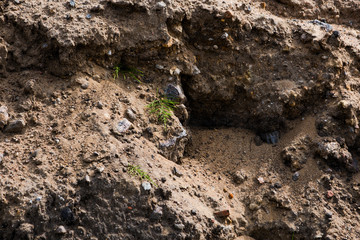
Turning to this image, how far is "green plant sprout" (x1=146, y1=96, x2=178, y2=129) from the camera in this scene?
3.95 metres

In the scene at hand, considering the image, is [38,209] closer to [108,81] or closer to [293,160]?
[108,81]

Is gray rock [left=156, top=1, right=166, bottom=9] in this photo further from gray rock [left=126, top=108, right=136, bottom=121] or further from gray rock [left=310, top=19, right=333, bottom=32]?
gray rock [left=310, top=19, right=333, bottom=32]

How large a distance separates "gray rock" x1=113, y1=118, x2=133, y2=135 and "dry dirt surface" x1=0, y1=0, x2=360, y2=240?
0.05ft

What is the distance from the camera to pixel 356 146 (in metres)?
4.27

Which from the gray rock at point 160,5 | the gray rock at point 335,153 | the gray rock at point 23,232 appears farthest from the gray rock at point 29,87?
the gray rock at point 335,153

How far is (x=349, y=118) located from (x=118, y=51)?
7.68 feet

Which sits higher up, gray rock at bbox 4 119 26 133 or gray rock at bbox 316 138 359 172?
gray rock at bbox 316 138 359 172

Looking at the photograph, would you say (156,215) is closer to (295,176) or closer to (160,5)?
(295,176)

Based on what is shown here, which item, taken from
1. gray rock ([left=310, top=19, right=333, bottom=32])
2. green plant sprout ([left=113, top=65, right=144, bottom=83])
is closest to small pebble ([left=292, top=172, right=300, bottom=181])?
gray rock ([left=310, top=19, right=333, bottom=32])

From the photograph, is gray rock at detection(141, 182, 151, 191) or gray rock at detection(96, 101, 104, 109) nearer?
gray rock at detection(141, 182, 151, 191)

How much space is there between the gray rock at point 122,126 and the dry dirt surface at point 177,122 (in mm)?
14

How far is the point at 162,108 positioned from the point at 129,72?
1.60 feet

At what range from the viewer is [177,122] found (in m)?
4.02

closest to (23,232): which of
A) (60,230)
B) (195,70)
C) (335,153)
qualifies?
(60,230)
